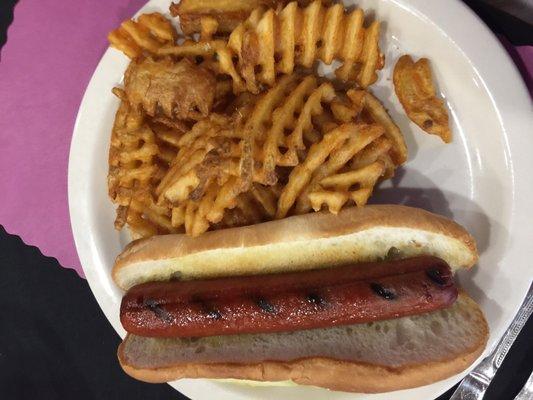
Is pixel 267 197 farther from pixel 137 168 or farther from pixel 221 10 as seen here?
pixel 221 10

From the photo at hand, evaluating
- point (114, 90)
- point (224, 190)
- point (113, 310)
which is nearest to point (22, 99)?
point (114, 90)

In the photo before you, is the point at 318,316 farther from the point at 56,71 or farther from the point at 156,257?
the point at 56,71

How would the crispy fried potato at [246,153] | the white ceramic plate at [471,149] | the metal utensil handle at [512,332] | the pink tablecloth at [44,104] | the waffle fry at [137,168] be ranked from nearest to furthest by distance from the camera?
the crispy fried potato at [246,153], the white ceramic plate at [471,149], the waffle fry at [137,168], the metal utensil handle at [512,332], the pink tablecloth at [44,104]

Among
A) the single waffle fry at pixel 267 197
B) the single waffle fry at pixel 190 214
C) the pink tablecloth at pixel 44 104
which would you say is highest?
the single waffle fry at pixel 267 197

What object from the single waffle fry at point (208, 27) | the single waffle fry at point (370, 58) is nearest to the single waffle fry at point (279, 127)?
the single waffle fry at point (370, 58)

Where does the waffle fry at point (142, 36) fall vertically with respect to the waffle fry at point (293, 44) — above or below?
below

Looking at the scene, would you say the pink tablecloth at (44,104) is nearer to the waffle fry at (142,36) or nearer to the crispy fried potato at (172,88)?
the waffle fry at (142,36)
